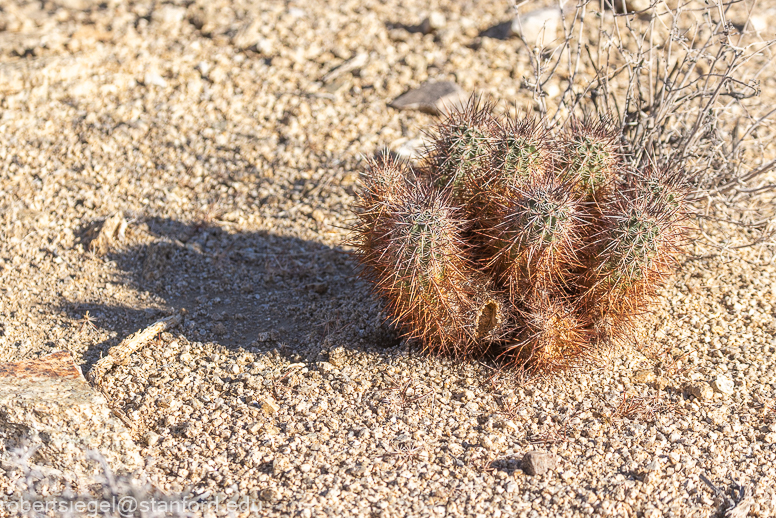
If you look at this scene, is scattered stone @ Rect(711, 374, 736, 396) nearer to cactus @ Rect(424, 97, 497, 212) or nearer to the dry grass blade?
the dry grass blade

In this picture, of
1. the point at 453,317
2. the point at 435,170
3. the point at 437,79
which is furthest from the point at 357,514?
the point at 437,79

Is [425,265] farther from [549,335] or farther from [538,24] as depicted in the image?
[538,24]

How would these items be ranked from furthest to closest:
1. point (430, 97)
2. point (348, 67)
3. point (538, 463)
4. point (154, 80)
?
point (348, 67), point (154, 80), point (430, 97), point (538, 463)

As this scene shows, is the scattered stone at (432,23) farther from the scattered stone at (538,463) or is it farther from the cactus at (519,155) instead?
the scattered stone at (538,463)

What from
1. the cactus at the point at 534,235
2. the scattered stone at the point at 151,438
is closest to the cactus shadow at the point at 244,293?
the scattered stone at the point at 151,438

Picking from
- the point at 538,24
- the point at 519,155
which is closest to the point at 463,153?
the point at 519,155

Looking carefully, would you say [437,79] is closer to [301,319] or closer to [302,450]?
[301,319]
